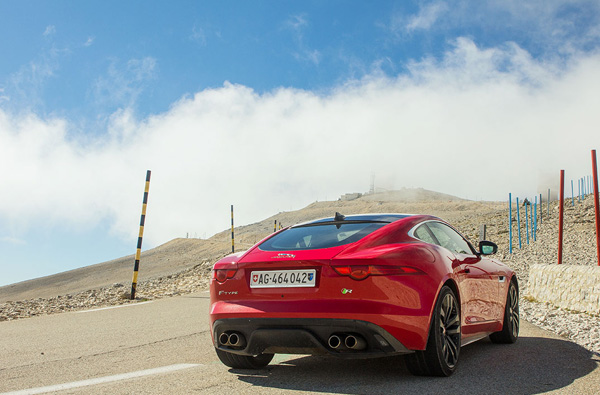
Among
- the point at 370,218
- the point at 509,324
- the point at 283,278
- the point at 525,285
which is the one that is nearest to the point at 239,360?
the point at 283,278

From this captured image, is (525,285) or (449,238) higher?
(449,238)

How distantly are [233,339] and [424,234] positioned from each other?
1.77 metres

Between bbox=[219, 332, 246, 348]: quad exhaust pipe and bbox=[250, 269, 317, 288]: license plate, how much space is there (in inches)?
15.1

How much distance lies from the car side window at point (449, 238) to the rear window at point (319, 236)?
76cm

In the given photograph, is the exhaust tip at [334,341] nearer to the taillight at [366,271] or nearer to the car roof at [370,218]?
the taillight at [366,271]

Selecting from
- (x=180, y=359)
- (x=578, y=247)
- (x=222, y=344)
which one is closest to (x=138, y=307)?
(x=180, y=359)

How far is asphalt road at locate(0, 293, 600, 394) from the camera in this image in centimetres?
429

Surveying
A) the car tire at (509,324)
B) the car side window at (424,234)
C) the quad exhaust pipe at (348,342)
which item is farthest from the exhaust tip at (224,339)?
the car tire at (509,324)

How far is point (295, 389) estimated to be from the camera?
4.21 m

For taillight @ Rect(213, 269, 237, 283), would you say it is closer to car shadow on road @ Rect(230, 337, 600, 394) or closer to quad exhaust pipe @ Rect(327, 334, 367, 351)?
car shadow on road @ Rect(230, 337, 600, 394)

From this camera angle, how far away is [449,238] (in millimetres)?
5551

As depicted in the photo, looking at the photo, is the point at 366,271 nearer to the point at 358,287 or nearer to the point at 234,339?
the point at 358,287

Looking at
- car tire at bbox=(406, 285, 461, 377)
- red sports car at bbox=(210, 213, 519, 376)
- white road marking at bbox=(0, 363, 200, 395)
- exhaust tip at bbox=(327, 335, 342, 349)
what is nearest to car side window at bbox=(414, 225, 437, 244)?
red sports car at bbox=(210, 213, 519, 376)

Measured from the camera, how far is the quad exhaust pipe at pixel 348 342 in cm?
416
